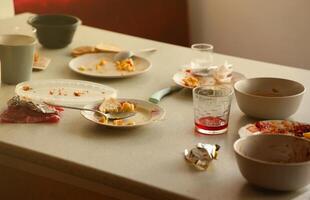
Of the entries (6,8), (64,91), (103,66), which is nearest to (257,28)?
(6,8)

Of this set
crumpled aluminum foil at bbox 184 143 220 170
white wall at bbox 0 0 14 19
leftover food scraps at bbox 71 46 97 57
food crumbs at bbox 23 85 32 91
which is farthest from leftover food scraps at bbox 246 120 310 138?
white wall at bbox 0 0 14 19

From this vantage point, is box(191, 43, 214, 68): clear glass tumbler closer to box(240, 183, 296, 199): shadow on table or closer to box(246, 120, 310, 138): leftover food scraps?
box(246, 120, 310, 138): leftover food scraps

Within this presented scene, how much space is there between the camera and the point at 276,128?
4.43 feet

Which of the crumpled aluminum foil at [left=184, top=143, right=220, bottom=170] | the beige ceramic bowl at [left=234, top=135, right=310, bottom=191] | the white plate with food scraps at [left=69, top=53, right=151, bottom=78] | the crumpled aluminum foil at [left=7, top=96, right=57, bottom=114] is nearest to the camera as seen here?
the beige ceramic bowl at [left=234, top=135, right=310, bottom=191]

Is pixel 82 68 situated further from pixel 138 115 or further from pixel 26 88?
pixel 138 115

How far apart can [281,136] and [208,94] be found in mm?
290

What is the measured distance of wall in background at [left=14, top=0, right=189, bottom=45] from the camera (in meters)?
2.59

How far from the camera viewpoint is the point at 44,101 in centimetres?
152

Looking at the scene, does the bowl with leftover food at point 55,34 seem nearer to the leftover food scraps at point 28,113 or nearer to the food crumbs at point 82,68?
the food crumbs at point 82,68

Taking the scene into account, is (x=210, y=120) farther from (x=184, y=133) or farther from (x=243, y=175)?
(x=243, y=175)

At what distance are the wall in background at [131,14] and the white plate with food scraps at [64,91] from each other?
0.91 meters

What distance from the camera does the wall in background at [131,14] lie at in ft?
8.50

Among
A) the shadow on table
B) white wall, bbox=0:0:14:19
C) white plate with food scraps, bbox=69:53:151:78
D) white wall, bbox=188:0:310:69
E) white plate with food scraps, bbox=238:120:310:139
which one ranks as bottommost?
white wall, bbox=188:0:310:69

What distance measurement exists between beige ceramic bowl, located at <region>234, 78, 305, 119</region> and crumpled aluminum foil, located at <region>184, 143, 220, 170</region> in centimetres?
19
